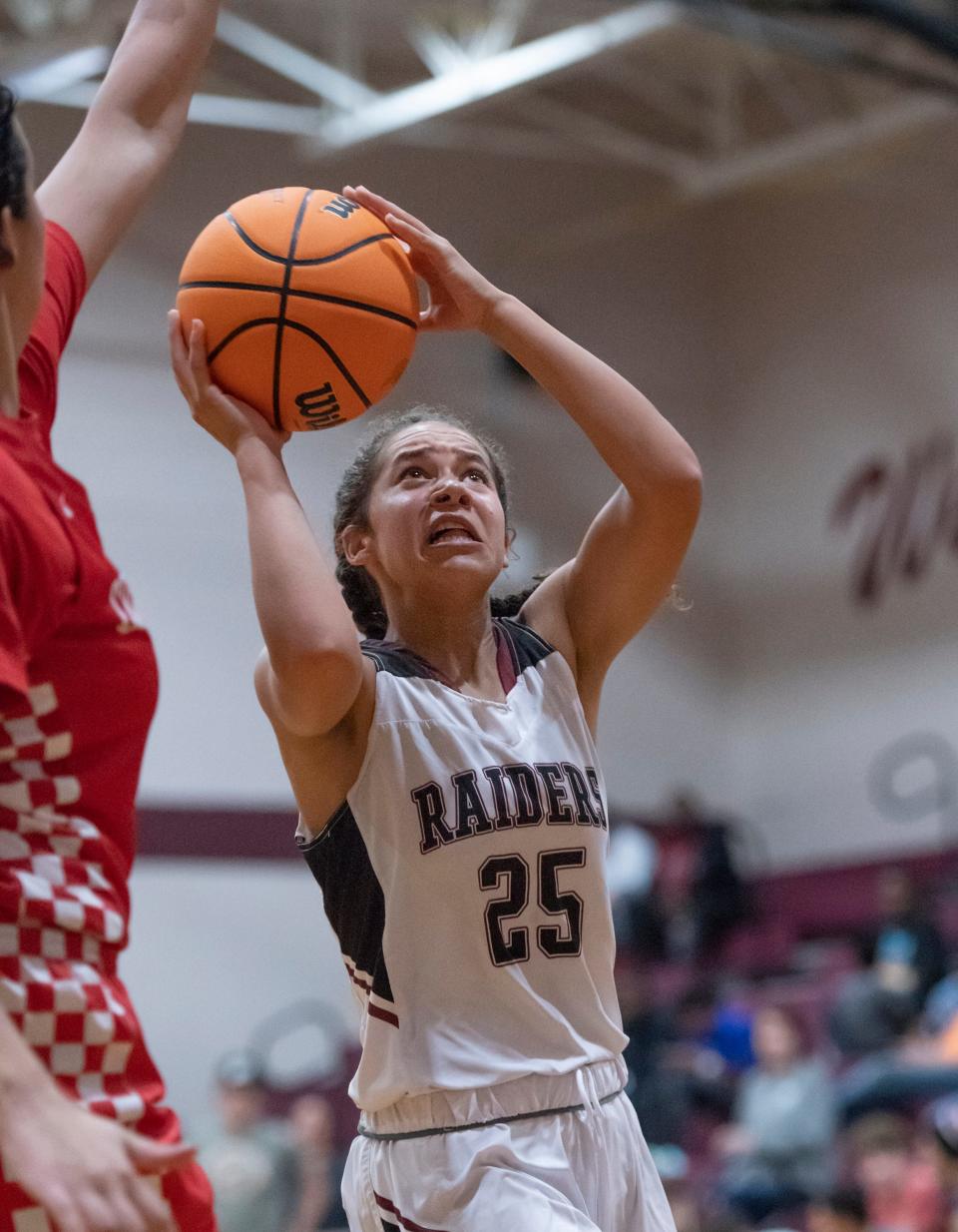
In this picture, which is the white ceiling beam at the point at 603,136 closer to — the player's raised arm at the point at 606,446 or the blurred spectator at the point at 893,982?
the blurred spectator at the point at 893,982

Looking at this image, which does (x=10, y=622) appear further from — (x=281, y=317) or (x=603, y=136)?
(x=603, y=136)

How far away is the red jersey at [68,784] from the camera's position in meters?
2.10

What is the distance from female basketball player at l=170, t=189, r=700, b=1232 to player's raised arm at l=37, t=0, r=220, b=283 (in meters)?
0.40

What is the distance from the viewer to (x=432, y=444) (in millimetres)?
3477

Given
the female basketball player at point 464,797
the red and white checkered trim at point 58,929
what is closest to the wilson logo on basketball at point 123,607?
the red and white checkered trim at point 58,929

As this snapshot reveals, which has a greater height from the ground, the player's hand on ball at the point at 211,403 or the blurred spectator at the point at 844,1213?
the player's hand on ball at the point at 211,403

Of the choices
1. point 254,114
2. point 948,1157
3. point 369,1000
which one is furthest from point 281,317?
point 254,114

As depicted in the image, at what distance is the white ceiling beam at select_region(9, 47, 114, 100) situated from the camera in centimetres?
1372

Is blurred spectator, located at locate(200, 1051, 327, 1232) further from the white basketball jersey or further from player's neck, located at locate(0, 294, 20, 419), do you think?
player's neck, located at locate(0, 294, 20, 419)

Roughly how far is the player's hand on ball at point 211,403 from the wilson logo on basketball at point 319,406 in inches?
3.0

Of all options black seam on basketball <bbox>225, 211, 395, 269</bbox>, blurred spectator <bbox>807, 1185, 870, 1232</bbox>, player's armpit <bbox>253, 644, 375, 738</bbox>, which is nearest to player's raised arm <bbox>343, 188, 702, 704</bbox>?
black seam on basketball <bbox>225, 211, 395, 269</bbox>

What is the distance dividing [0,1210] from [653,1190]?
144 cm

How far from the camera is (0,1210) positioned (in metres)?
2.06

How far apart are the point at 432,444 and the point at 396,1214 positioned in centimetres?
142
